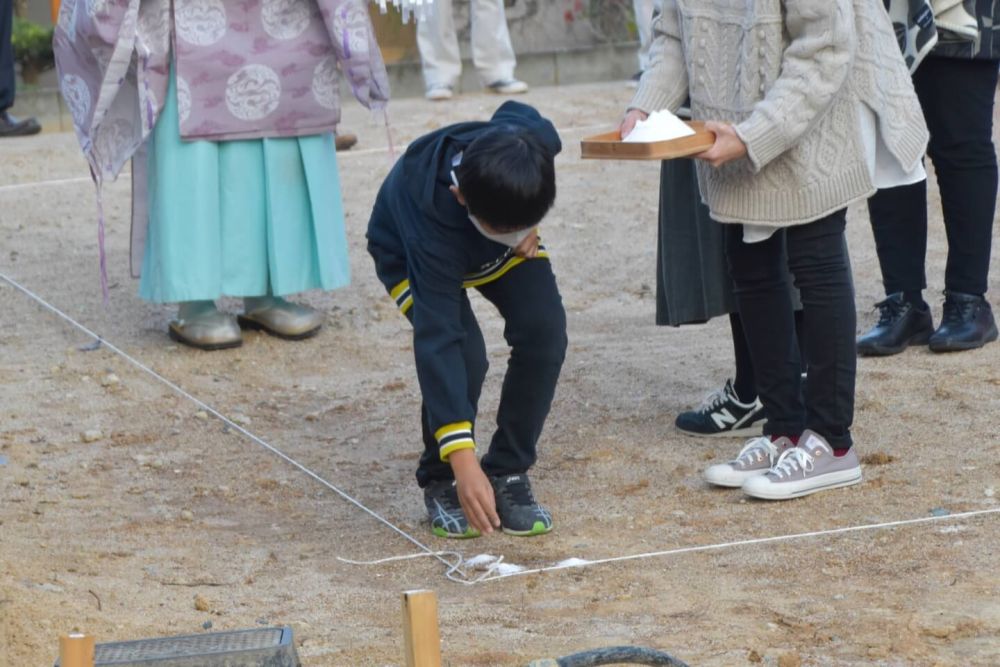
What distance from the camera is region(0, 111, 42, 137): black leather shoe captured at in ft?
27.9

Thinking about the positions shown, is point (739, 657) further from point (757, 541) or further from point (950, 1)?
point (950, 1)

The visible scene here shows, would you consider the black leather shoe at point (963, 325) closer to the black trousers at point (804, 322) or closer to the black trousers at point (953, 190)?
the black trousers at point (953, 190)

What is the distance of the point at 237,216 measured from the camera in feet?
15.7

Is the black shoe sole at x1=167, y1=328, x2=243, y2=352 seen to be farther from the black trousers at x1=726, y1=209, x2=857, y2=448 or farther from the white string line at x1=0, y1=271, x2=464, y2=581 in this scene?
the black trousers at x1=726, y1=209, x2=857, y2=448

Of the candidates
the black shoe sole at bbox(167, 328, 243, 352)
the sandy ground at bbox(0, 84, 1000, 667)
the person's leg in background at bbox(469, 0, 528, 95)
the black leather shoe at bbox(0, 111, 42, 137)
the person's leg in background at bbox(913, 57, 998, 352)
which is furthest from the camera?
the person's leg in background at bbox(469, 0, 528, 95)

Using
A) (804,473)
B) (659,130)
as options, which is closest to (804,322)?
(804,473)

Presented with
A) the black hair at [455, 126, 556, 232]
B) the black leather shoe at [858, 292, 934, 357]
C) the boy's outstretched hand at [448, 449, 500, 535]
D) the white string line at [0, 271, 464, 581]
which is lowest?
the white string line at [0, 271, 464, 581]

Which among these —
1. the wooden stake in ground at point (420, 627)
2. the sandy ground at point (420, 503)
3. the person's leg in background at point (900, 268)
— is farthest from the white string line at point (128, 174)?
the wooden stake in ground at point (420, 627)

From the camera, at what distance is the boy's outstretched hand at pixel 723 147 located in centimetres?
309

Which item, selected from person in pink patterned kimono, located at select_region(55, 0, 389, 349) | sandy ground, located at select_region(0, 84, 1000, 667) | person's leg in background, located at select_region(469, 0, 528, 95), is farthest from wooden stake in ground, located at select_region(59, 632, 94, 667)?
person's leg in background, located at select_region(469, 0, 528, 95)

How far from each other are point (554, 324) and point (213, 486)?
3.45 feet

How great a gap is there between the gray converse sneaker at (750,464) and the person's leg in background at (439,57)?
5818 mm

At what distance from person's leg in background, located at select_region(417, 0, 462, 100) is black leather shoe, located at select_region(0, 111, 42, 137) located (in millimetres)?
2218

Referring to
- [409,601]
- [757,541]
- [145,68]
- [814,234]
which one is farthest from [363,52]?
[409,601]
